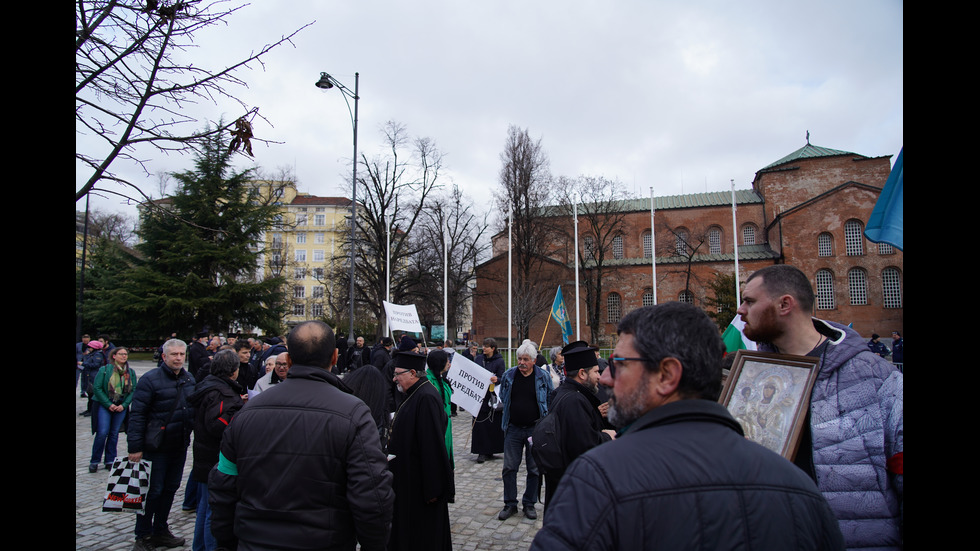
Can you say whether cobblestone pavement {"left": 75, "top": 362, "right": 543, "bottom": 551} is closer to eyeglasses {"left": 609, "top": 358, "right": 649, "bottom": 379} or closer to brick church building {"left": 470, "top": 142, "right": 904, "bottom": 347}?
eyeglasses {"left": 609, "top": 358, "right": 649, "bottom": 379}

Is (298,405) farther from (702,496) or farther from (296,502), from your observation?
(702,496)

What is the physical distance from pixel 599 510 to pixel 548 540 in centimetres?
17

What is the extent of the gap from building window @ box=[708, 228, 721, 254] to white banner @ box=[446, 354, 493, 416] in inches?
1989

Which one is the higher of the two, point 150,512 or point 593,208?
point 593,208

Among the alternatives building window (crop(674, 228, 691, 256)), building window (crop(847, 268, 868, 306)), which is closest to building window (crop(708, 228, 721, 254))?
building window (crop(674, 228, 691, 256))

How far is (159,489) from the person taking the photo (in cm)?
598

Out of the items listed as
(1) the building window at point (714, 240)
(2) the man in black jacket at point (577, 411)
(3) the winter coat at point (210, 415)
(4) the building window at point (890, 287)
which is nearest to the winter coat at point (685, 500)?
(2) the man in black jacket at point (577, 411)

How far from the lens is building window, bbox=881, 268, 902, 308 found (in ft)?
149

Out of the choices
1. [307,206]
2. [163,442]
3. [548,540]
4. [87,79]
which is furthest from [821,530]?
[307,206]

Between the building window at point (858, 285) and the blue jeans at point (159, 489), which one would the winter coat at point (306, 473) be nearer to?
the blue jeans at point (159, 489)

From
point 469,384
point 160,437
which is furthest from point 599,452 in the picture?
point 469,384

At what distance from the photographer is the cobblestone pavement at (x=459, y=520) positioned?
623 cm

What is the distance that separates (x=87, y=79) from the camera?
3373 millimetres

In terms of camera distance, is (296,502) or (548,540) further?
(296,502)
